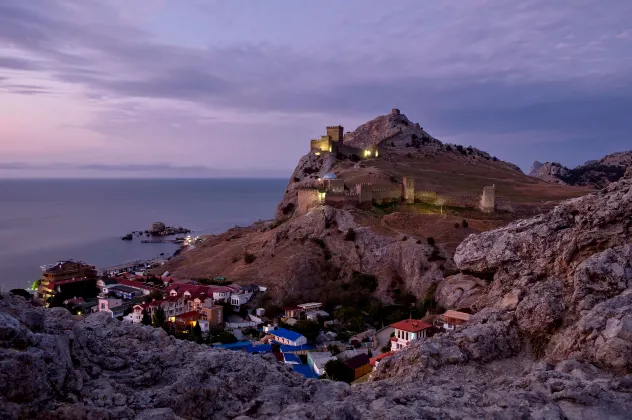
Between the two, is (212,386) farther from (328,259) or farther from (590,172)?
(590,172)

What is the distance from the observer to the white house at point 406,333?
23688 mm

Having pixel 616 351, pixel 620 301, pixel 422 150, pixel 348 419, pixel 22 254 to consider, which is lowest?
pixel 22 254

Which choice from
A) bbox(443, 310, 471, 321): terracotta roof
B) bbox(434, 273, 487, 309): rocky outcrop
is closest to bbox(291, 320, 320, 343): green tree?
bbox(443, 310, 471, 321): terracotta roof

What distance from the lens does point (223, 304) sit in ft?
112

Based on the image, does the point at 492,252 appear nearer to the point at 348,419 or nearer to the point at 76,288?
the point at 348,419

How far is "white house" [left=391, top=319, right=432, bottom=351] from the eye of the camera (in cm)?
2369

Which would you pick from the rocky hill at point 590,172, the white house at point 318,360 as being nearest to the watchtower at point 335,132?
the rocky hill at point 590,172

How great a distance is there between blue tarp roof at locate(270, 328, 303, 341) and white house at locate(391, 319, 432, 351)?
5.65 meters

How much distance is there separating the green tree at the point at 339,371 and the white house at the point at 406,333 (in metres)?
4.10

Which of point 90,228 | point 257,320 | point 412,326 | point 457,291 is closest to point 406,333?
point 412,326

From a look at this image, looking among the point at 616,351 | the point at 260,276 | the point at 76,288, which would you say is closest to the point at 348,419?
the point at 616,351

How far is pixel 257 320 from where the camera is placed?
107 feet

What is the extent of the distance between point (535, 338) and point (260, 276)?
35874mm

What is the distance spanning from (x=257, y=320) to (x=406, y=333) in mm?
12188
